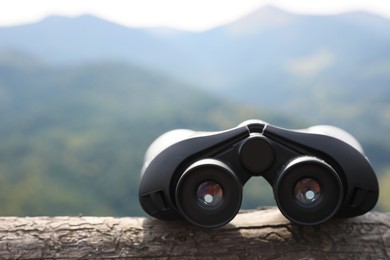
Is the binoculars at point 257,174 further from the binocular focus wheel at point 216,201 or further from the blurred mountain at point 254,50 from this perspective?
the blurred mountain at point 254,50

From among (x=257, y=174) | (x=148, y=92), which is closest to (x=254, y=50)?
(x=148, y=92)

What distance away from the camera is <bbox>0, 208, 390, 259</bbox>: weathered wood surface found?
181cm

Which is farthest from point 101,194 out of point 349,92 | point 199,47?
point 199,47

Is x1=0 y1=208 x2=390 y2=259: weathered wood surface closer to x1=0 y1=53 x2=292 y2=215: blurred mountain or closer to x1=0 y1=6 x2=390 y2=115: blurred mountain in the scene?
x1=0 y1=53 x2=292 y2=215: blurred mountain

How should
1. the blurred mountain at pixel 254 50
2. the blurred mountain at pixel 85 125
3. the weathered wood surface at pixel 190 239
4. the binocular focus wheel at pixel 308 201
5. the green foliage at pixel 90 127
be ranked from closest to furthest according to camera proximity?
the binocular focus wheel at pixel 308 201 < the weathered wood surface at pixel 190 239 < the green foliage at pixel 90 127 < the blurred mountain at pixel 85 125 < the blurred mountain at pixel 254 50

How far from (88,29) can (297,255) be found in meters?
99.5

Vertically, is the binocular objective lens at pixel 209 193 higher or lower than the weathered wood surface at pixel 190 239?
higher

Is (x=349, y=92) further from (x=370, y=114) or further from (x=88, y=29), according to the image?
(x=88, y=29)

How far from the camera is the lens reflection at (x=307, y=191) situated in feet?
5.71

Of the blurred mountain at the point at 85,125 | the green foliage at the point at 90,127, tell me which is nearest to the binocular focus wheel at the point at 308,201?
the green foliage at the point at 90,127

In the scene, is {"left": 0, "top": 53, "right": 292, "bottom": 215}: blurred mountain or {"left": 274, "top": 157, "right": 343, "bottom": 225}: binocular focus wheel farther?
{"left": 0, "top": 53, "right": 292, "bottom": 215}: blurred mountain

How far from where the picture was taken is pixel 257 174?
1831 millimetres

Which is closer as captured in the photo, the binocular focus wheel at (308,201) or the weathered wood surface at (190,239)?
the binocular focus wheel at (308,201)

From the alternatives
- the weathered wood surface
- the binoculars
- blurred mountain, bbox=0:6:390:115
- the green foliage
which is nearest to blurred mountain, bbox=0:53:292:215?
the green foliage
